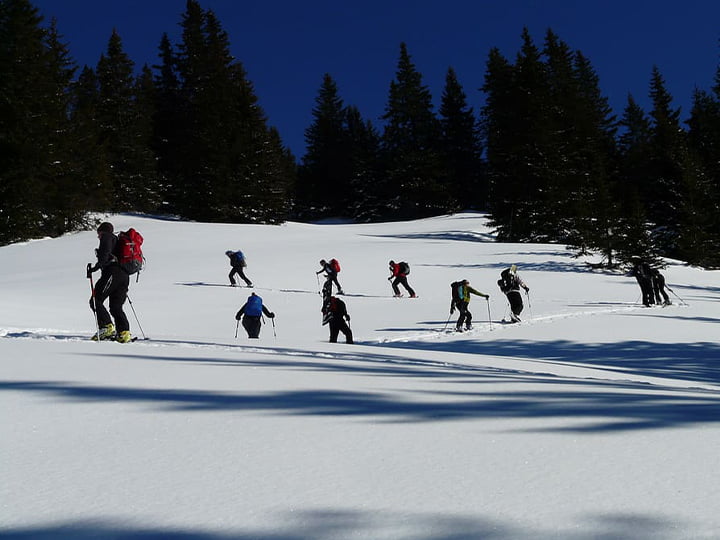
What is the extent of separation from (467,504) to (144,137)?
59.4 metres

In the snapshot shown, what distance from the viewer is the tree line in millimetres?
34406

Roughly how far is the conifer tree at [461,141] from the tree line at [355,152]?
0.19 meters

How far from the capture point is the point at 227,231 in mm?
36438

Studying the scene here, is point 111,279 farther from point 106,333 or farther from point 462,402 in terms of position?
point 462,402

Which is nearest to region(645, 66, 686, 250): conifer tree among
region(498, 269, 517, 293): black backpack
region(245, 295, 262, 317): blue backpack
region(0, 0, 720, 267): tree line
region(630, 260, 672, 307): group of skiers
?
region(0, 0, 720, 267): tree line

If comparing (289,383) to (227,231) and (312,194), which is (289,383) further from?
(312,194)

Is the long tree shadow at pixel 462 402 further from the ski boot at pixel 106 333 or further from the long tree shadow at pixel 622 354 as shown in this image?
the long tree shadow at pixel 622 354

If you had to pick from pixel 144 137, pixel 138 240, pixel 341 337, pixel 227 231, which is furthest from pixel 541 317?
pixel 144 137

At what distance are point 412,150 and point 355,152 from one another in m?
12.6

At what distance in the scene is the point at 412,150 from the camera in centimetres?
5916

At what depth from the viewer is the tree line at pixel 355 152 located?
3441 centimetres

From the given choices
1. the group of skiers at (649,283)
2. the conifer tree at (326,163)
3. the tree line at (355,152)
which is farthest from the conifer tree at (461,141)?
the group of skiers at (649,283)

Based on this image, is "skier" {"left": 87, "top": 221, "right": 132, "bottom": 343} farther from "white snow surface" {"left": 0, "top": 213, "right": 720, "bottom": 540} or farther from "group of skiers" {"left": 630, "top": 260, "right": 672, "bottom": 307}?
"group of skiers" {"left": 630, "top": 260, "right": 672, "bottom": 307}

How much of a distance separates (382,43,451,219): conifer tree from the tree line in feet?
0.53
